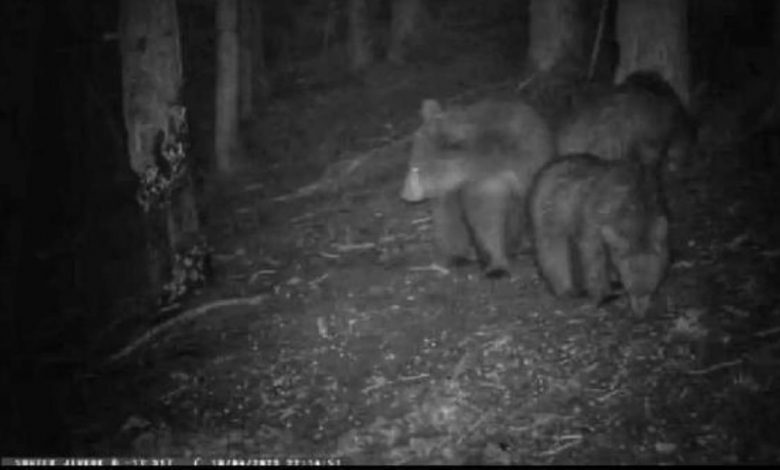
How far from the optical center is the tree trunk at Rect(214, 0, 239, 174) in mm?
3812

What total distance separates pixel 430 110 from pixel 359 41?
37 cm

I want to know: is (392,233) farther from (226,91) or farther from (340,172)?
(226,91)

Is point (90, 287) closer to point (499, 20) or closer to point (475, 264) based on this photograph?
point (475, 264)

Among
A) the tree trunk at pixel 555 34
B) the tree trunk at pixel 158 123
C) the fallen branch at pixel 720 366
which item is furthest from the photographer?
the tree trunk at pixel 158 123

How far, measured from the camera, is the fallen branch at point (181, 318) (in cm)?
380

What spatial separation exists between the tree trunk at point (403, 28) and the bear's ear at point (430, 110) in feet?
0.60

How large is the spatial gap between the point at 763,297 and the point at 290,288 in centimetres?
166

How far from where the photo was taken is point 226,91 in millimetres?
3805

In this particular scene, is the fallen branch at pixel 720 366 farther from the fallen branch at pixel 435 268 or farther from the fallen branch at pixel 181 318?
the fallen branch at pixel 181 318

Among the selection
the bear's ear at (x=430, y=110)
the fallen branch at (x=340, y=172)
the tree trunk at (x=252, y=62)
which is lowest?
the fallen branch at (x=340, y=172)

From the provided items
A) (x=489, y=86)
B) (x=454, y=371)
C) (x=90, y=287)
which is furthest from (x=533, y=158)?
(x=90, y=287)

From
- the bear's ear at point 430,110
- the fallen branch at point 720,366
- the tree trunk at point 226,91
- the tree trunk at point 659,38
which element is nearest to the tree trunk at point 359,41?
the bear's ear at point 430,110

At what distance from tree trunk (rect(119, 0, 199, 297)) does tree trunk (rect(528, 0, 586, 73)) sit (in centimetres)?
132

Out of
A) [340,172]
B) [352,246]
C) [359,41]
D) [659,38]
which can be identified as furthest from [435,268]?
[659,38]
